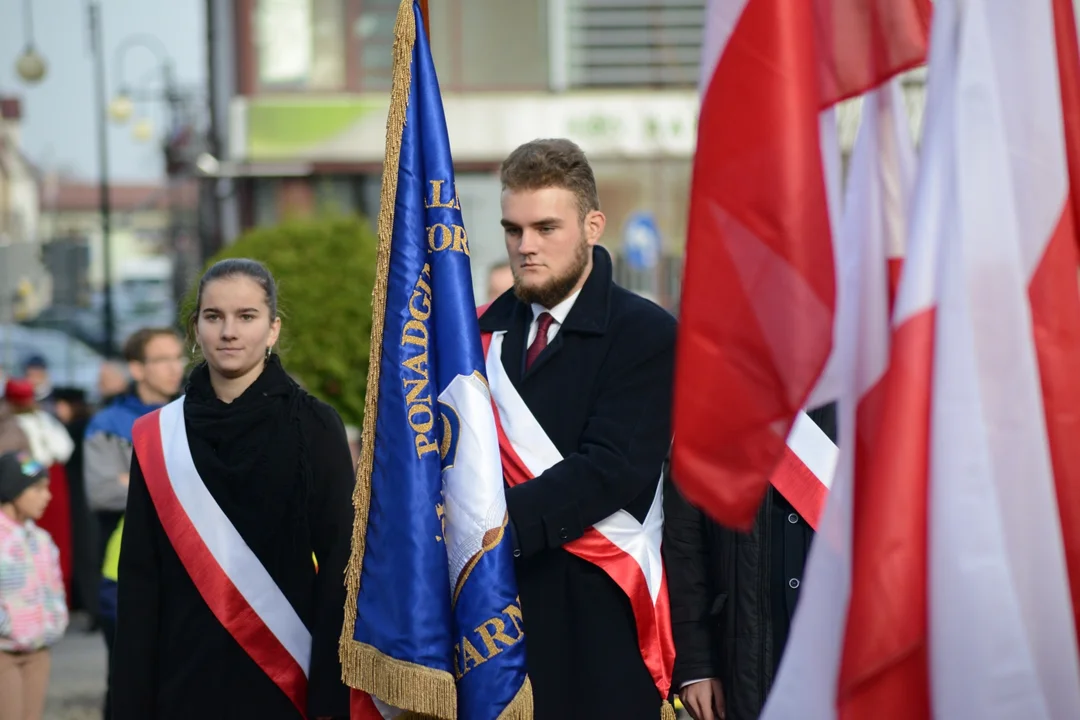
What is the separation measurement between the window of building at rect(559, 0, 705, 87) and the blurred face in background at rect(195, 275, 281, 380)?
72.4 ft

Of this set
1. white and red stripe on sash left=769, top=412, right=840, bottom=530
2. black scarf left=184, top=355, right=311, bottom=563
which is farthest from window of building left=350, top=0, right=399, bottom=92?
white and red stripe on sash left=769, top=412, right=840, bottom=530

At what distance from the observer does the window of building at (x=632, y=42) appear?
26.0 m

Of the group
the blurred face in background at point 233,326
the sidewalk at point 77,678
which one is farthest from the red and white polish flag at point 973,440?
the sidewalk at point 77,678

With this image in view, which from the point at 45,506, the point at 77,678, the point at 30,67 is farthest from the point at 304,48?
the point at 45,506

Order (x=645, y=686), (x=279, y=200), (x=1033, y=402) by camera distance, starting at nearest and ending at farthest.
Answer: (x=1033, y=402), (x=645, y=686), (x=279, y=200)

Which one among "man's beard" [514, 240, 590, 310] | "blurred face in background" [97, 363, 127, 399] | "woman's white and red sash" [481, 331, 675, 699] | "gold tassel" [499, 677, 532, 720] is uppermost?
"man's beard" [514, 240, 590, 310]

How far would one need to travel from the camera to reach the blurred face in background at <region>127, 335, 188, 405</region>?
713 centimetres

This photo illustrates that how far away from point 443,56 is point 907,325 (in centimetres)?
2413

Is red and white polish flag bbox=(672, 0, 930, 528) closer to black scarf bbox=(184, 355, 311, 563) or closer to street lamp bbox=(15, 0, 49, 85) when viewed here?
black scarf bbox=(184, 355, 311, 563)

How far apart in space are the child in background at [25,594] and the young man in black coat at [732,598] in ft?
12.4

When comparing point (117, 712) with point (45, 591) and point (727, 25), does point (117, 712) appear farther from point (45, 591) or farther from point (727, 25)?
point (45, 591)

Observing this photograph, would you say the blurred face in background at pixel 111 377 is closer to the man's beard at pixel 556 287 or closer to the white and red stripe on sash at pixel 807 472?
the man's beard at pixel 556 287

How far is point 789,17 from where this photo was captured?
2752mm

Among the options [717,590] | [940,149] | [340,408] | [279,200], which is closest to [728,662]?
[717,590]
